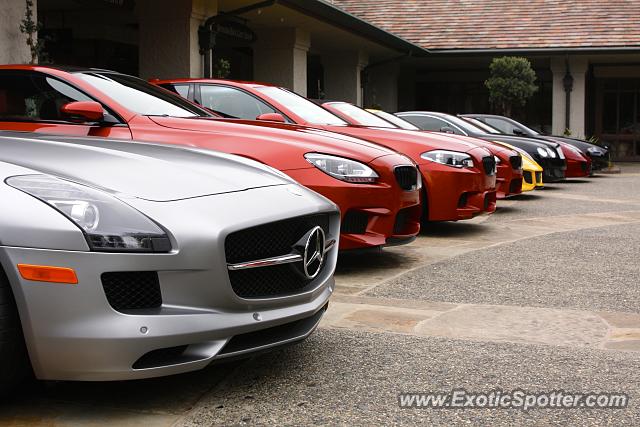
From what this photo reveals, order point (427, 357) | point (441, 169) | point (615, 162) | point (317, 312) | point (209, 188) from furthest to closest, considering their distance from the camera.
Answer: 1. point (615, 162)
2. point (441, 169)
3. point (427, 357)
4. point (317, 312)
5. point (209, 188)

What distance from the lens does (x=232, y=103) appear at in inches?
311

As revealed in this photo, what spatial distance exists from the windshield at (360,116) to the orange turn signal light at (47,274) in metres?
6.87

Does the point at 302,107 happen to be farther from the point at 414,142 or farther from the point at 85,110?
the point at 85,110

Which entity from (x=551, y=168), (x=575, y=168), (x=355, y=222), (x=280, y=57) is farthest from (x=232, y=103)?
(x=575, y=168)

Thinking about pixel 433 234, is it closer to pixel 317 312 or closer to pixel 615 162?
pixel 317 312

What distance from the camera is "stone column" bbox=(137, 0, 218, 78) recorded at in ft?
45.2

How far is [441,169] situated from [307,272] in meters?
4.69

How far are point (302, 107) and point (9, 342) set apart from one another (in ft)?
18.0

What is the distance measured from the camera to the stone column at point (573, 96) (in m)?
25.4

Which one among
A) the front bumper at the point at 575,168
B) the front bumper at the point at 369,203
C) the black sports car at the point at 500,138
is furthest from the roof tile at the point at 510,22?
the front bumper at the point at 369,203

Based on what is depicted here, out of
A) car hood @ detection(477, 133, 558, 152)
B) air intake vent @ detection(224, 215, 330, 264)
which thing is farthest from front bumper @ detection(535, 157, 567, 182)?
air intake vent @ detection(224, 215, 330, 264)

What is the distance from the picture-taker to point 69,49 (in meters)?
16.2

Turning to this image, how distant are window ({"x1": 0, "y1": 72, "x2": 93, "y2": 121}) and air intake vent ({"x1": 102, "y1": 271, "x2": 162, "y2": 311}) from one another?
9.69ft

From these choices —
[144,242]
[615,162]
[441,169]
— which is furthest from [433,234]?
[615,162]
